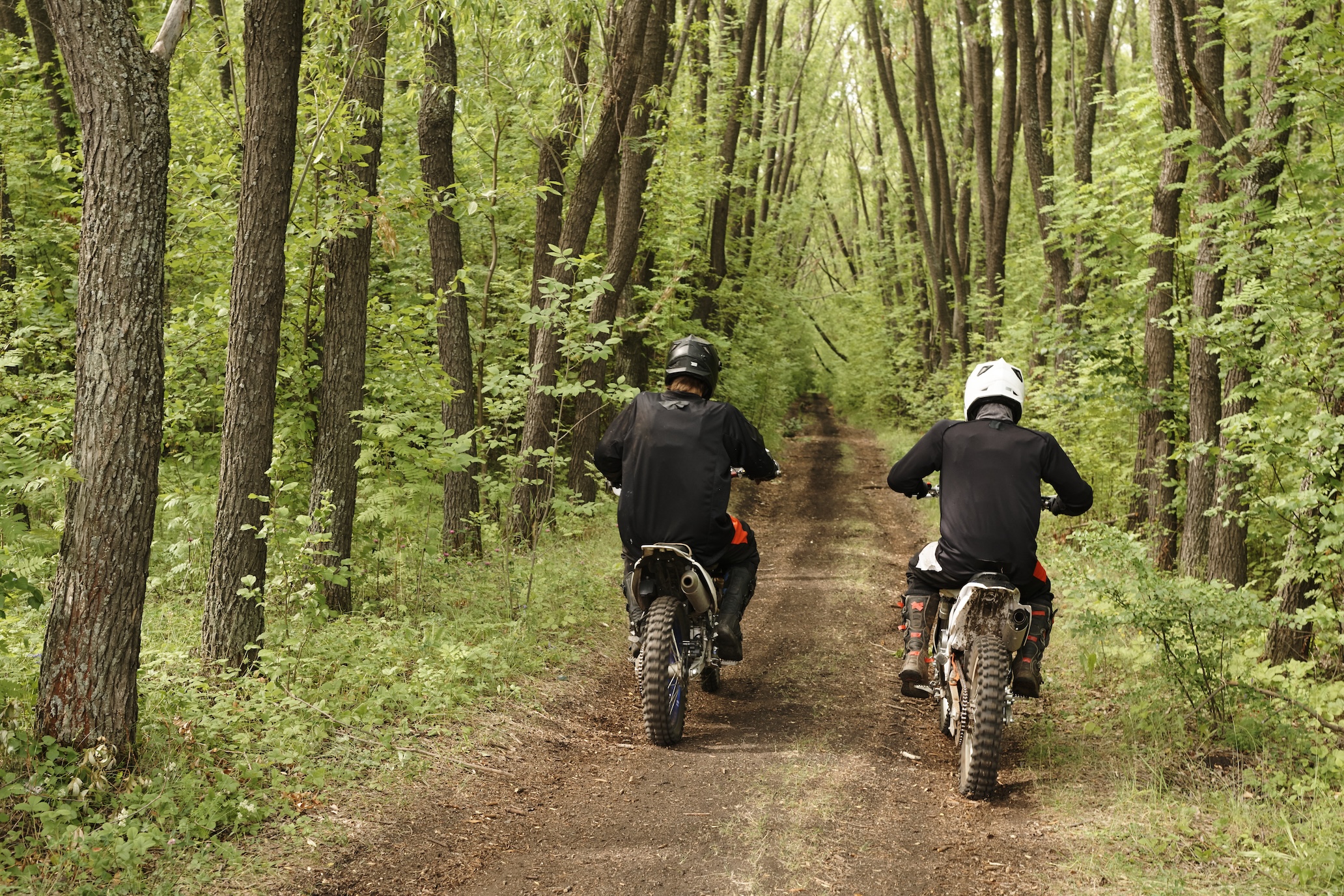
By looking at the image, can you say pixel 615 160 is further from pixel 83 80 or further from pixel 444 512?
pixel 83 80

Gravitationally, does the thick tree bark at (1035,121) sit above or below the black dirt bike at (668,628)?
above

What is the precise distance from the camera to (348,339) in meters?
7.57

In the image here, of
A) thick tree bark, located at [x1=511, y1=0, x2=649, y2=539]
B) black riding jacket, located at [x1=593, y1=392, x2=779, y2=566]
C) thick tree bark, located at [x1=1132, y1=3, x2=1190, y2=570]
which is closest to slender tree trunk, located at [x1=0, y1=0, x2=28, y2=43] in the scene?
thick tree bark, located at [x1=511, y1=0, x2=649, y2=539]

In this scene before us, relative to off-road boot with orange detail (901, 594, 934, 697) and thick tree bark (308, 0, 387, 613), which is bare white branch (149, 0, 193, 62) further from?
off-road boot with orange detail (901, 594, 934, 697)

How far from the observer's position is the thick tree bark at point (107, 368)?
4.12 meters

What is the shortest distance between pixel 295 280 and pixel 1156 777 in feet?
23.2

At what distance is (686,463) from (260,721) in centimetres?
282

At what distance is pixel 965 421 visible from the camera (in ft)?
17.9

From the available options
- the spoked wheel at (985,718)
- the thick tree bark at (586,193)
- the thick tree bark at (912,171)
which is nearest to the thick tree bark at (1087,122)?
the thick tree bark at (586,193)

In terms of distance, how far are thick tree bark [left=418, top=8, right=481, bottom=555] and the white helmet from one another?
5.37 m

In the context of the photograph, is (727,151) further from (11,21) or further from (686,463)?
(686,463)

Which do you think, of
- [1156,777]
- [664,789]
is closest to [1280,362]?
[1156,777]

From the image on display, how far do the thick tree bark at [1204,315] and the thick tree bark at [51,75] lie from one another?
1354 centimetres

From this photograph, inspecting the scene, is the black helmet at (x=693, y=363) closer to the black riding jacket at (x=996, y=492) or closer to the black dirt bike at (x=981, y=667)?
the black riding jacket at (x=996, y=492)
